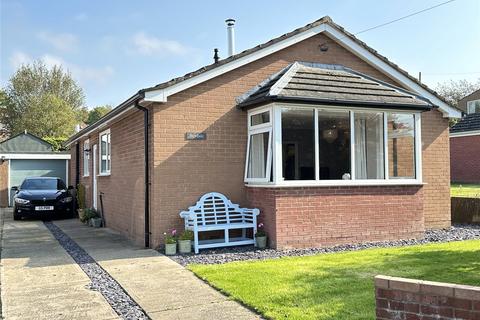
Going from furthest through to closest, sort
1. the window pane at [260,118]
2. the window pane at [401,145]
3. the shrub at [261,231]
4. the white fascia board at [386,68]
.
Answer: the white fascia board at [386,68] → the window pane at [401,145] → the window pane at [260,118] → the shrub at [261,231]

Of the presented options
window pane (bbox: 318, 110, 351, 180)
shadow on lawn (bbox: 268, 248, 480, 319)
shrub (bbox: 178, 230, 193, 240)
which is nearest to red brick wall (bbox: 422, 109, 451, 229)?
window pane (bbox: 318, 110, 351, 180)

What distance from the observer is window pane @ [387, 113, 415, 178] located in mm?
10773

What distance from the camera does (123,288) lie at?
258 inches

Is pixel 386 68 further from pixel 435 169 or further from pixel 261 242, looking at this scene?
pixel 261 242

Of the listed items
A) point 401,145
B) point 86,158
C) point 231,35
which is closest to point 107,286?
point 401,145

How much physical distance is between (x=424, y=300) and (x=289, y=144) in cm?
631

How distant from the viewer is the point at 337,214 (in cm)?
1000

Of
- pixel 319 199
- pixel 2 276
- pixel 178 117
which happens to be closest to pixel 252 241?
pixel 319 199

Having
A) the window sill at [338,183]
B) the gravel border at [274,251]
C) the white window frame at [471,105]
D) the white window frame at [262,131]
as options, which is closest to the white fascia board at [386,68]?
the window sill at [338,183]

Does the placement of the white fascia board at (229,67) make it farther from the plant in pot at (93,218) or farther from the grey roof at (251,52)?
the plant in pot at (93,218)

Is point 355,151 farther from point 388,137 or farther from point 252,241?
point 252,241

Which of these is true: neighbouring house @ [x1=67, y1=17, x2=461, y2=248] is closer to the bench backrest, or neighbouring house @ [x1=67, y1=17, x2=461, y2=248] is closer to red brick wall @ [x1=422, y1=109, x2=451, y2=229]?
the bench backrest

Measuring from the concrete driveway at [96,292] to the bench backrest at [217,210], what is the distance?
4.23 ft

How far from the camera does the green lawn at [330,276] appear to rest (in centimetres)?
528
